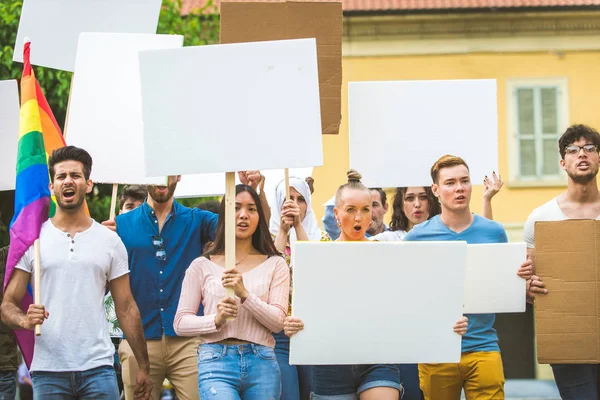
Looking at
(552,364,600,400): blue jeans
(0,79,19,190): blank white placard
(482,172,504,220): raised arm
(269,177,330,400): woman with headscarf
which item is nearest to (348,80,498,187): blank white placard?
(482,172,504,220): raised arm

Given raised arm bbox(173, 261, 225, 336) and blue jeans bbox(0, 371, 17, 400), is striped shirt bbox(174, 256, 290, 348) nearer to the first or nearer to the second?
raised arm bbox(173, 261, 225, 336)

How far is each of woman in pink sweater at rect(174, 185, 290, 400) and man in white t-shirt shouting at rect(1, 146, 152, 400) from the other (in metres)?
0.45

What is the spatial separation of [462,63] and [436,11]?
1.02 m

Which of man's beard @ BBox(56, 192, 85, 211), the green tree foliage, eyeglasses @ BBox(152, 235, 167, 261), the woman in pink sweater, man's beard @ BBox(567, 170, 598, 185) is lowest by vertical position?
the woman in pink sweater

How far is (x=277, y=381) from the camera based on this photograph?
19.8ft

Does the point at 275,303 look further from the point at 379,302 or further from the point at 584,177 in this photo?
the point at 584,177

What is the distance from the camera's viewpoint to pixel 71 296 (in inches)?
235

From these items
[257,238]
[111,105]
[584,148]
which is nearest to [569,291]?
[584,148]

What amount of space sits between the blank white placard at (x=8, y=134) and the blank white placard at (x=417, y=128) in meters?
2.24

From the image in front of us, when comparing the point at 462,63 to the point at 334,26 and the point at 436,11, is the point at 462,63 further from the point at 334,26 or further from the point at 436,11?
the point at 334,26

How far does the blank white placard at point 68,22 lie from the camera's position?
7.77 m

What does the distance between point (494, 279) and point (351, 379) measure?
41.1 inches

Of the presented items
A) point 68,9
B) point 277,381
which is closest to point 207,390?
point 277,381

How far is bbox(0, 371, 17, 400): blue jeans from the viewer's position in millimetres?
6949
